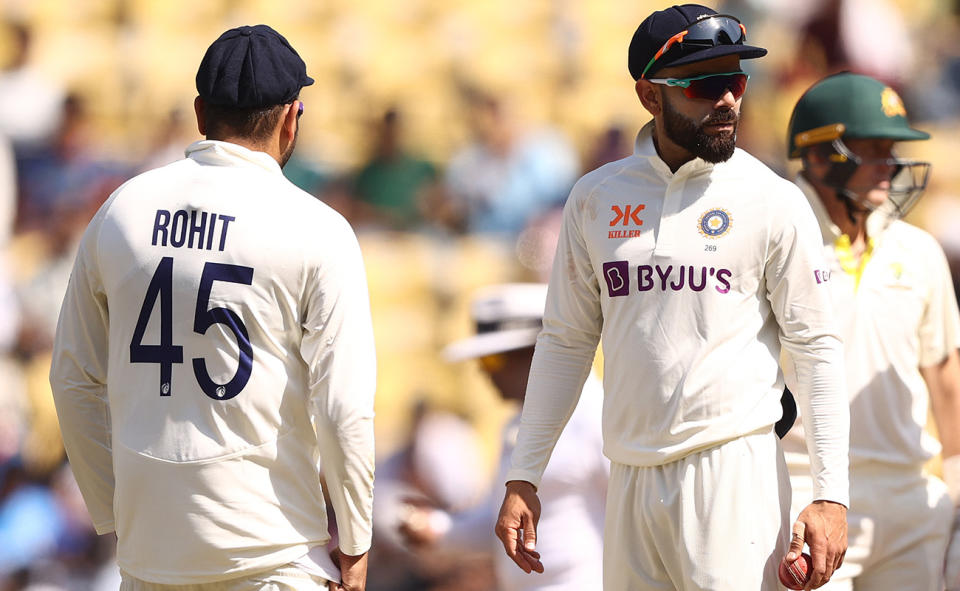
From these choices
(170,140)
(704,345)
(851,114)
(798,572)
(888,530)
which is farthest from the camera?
(170,140)

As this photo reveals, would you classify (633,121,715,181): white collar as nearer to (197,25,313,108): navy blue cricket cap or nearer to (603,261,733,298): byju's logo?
(603,261,733,298): byju's logo

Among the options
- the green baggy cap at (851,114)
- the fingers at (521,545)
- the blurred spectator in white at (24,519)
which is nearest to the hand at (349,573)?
the fingers at (521,545)

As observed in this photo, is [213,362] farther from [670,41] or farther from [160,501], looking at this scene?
[670,41]

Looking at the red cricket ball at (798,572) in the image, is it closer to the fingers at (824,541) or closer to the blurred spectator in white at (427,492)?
the fingers at (824,541)

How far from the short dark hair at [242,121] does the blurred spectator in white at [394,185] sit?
3.41 metres

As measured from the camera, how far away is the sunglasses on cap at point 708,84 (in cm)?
255

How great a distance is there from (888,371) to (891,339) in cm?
9

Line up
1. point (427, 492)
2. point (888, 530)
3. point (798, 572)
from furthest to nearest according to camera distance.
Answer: point (427, 492) < point (888, 530) < point (798, 572)

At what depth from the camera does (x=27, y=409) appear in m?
5.66

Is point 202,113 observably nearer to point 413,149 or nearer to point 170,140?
point 413,149

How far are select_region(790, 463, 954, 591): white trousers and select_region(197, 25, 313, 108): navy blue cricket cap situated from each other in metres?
1.83

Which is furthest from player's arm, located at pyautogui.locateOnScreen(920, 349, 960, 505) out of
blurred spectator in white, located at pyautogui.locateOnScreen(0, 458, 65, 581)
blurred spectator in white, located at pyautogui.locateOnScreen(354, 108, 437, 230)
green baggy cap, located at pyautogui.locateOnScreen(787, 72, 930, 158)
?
blurred spectator in white, located at pyautogui.locateOnScreen(0, 458, 65, 581)

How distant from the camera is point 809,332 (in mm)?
2504

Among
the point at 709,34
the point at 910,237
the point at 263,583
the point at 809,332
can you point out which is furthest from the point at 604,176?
the point at 910,237
